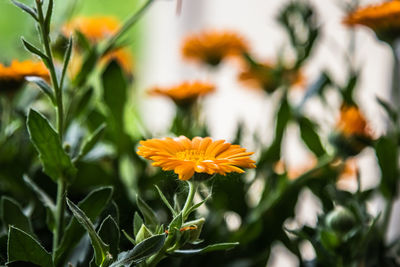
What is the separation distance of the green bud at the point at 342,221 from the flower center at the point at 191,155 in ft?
0.53

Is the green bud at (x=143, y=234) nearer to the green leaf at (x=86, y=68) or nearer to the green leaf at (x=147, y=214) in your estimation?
the green leaf at (x=147, y=214)

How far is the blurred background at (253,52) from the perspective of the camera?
2.06ft

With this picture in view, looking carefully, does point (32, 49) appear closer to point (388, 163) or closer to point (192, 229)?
point (192, 229)

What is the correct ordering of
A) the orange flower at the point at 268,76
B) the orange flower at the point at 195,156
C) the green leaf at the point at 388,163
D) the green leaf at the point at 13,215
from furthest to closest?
the orange flower at the point at 268,76 < the green leaf at the point at 388,163 < the green leaf at the point at 13,215 < the orange flower at the point at 195,156

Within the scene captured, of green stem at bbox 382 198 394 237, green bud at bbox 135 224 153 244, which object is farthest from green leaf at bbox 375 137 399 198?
green bud at bbox 135 224 153 244

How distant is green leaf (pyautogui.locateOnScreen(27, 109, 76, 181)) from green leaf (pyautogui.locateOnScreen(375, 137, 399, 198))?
0.27 meters

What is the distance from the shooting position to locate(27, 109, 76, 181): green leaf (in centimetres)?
33

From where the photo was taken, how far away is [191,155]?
0.28 metres

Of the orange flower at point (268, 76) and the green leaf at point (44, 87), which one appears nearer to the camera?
the green leaf at point (44, 87)

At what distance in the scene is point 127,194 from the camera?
0.47 m

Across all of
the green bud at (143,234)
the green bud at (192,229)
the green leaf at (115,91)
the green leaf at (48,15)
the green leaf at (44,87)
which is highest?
the green leaf at (48,15)

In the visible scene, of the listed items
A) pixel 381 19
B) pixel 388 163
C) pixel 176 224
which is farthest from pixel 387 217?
pixel 176 224

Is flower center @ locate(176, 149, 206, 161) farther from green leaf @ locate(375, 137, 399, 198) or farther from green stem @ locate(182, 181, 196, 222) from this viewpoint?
green leaf @ locate(375, 137, 399, 198)

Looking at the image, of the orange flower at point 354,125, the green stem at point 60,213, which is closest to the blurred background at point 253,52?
the orange flower at point 354,125
